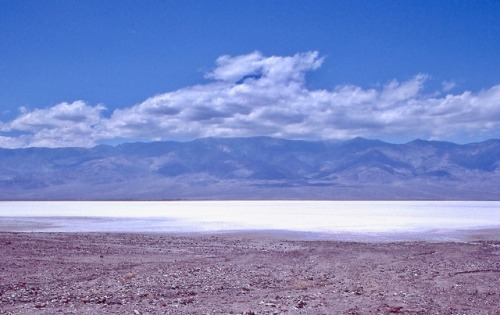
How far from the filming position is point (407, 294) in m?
13.7

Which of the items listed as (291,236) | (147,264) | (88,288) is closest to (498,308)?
(88,288)

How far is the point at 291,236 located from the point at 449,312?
2152cm

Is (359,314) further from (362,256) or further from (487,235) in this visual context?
(487,235)

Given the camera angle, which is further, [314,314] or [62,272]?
[62,272]

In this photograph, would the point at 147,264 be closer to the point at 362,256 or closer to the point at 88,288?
the point at 88,288

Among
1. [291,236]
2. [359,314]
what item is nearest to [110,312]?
[359,314]

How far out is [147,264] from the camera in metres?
18.8

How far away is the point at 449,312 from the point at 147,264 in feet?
34.0

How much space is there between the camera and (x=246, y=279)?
15898 millimetres

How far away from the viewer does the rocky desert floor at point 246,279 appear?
1223 cm

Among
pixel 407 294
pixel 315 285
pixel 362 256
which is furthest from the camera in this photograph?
pixel 362 256

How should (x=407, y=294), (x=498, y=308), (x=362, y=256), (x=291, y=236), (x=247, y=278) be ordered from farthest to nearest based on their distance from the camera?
(x=291, y=236) < (x=362, y=256) < (x=247, y=278) < (x=407, y=294) < (x=498, y=308)

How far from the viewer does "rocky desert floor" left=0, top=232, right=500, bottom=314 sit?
40.1 feet

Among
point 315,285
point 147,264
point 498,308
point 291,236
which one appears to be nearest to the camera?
point 498,308
